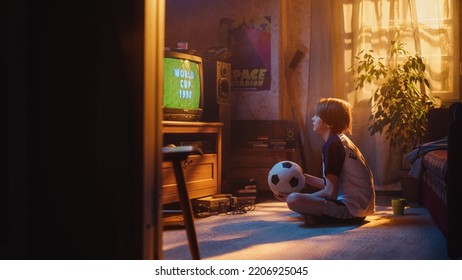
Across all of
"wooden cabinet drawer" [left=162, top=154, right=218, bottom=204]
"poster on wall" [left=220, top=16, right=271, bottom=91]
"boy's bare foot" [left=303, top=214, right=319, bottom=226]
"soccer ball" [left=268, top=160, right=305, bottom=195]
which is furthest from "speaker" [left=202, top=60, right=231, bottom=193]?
"boy's bare foot" [left=303, top=214, right=319, bottom=226]

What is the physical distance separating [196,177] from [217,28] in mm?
1821

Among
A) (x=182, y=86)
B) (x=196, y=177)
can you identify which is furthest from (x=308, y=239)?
(x=182, y=86)

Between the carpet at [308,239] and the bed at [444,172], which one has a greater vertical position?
the bed at [444,172]

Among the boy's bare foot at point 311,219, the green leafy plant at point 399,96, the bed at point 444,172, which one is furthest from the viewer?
the green leafy plant at point 399,96

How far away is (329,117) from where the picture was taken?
3215 millimetres

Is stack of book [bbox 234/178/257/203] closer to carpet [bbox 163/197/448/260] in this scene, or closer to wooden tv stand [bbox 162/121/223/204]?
wooden tv stand [bbox 162/121/223/204]

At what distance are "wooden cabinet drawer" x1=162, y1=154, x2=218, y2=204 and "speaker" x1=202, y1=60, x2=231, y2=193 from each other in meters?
0.29

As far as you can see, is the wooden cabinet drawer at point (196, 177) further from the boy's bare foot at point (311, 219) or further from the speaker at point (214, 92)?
the boy's bare foot at point (311, 219)

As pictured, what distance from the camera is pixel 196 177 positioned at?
3752 millimetres

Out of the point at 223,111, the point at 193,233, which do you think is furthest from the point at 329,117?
the point at 193,233

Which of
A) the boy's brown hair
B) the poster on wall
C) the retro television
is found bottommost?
the boy's brown hair

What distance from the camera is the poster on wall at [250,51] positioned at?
4.90 m

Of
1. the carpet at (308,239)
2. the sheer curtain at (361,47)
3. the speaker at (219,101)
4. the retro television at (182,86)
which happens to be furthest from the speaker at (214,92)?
the carpet at (308,239)

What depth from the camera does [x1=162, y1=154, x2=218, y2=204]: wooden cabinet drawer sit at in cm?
341
